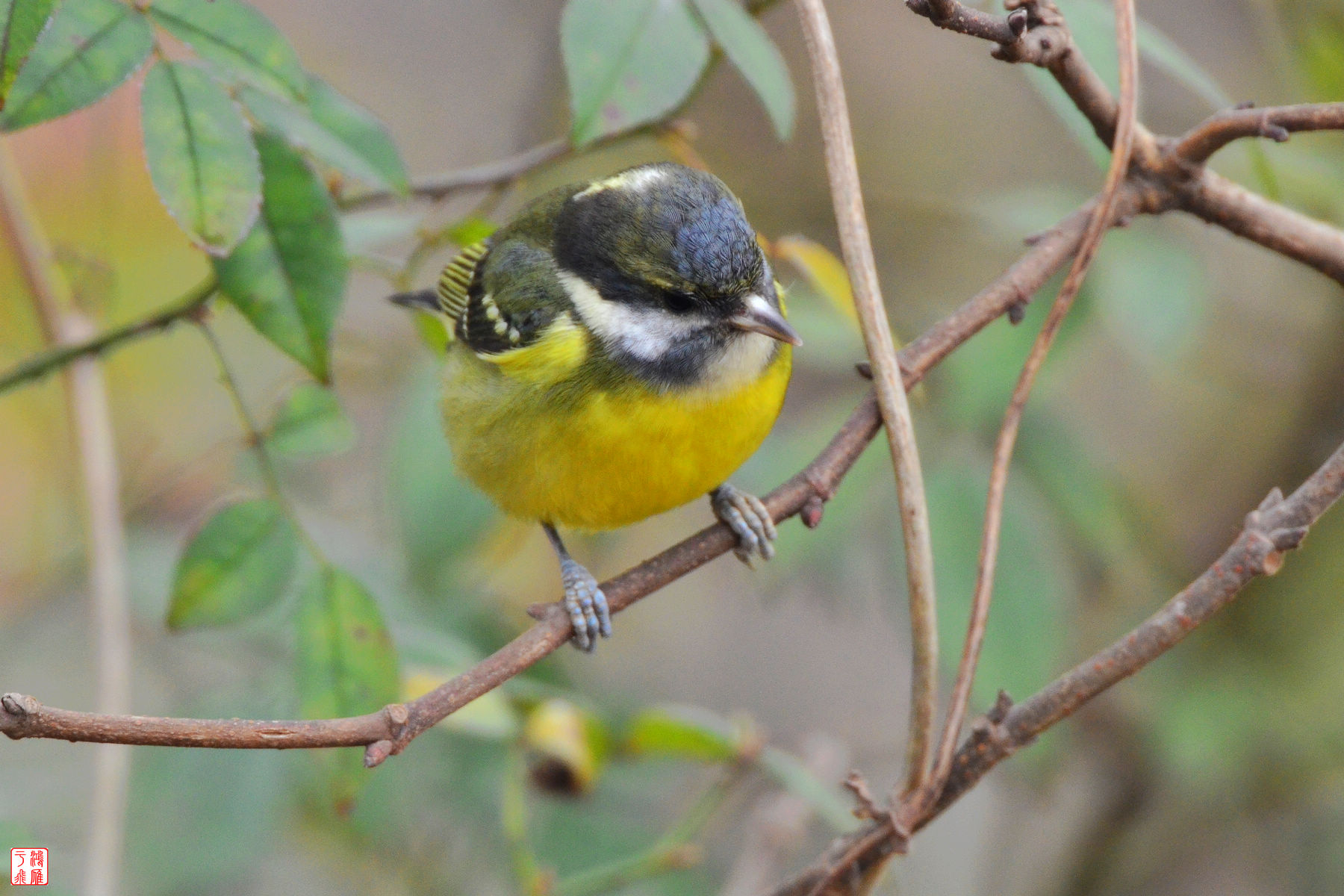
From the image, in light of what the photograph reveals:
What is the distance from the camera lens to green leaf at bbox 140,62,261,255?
1652 millimetres

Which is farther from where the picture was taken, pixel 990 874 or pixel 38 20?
pixel 990 874

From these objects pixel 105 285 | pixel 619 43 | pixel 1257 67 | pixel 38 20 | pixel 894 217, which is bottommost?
pixel 38 20

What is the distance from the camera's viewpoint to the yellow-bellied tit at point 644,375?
2.20m

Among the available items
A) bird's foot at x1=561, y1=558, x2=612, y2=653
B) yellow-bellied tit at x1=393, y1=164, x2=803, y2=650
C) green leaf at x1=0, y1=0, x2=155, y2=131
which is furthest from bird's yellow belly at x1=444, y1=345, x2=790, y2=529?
green leaf at x1=0, y1=0, x2=155, y2=131

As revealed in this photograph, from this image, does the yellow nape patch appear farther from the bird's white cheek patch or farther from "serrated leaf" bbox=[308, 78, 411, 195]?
"serrated leaf" bbox=[308, 78, 411, 195]

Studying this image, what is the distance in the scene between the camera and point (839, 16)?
5.45 metres

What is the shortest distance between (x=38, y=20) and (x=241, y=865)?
1843mm

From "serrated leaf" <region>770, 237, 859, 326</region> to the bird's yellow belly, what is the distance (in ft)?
→ 0.54

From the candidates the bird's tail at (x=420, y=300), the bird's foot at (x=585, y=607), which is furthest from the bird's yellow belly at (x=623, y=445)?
the bird's tail at (x=420, y=300)

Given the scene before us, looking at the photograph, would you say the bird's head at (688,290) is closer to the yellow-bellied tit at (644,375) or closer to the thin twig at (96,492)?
the yellow-bellied tit at (644,375)

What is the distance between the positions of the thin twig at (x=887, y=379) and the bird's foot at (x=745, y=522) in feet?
0.85

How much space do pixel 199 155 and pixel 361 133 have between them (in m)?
0.41

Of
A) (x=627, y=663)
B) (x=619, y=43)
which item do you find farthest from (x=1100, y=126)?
(x=627, y=663)

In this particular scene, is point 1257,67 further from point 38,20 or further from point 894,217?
point 38,20
